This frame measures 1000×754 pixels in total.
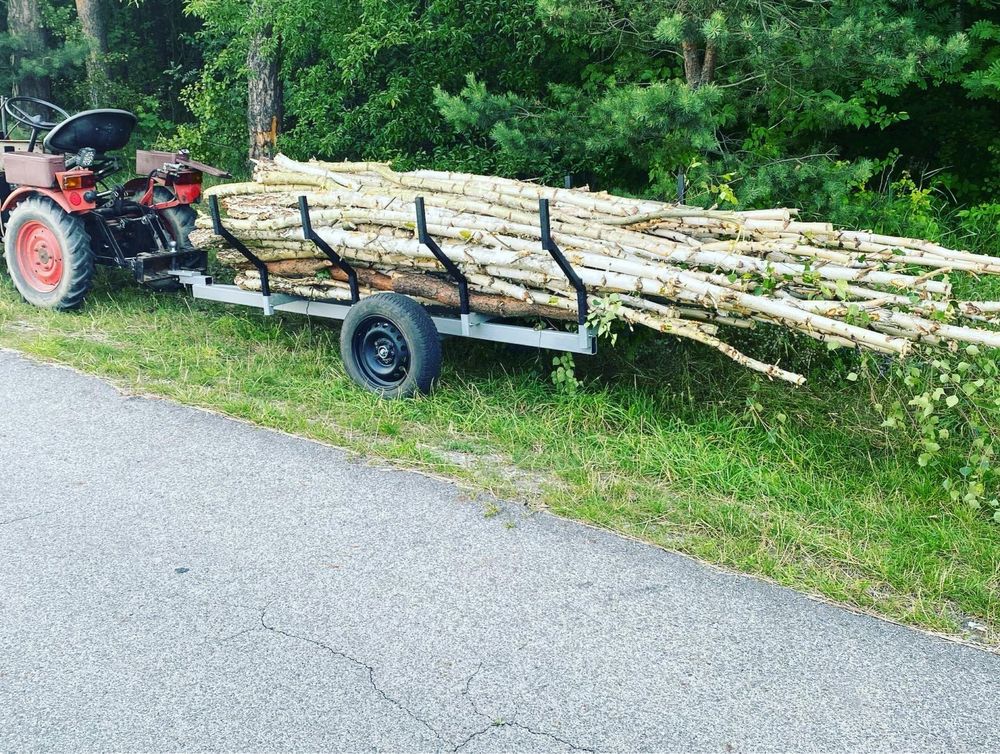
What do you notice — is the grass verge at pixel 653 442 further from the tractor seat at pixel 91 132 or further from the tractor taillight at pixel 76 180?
the tractor seat at pixel 91 132

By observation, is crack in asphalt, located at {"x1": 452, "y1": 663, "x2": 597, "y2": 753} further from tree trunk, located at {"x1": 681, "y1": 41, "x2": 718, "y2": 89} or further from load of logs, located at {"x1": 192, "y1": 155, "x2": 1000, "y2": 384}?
tree trunk, located at {"x1": 681, "y1": 41, "x2": 718, "y2": 89}

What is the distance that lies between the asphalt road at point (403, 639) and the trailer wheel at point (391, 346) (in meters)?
1.13

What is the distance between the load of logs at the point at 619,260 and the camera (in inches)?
196

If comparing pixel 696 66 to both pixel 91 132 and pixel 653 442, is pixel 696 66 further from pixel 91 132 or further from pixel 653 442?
pixel 91 132

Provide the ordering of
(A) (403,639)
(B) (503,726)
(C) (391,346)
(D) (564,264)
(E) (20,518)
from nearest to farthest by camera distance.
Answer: (B) (503,726)
(A) (403,639)
(E) (20,518)
(D) (564,264)
(C) (391,346)

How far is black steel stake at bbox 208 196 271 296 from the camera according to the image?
23.5 feet

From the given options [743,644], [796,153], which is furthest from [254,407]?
[796,153]

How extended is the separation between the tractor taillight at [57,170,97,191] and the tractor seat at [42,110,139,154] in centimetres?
45

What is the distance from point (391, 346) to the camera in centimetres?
650

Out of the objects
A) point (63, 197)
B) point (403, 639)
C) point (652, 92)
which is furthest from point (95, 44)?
point (403, 639)

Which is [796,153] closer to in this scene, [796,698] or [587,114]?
[587,114]

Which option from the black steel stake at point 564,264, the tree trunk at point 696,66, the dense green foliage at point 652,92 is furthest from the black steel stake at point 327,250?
the tree trunk at point 696,66

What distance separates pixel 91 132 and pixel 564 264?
17.1 feet

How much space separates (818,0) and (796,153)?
2.25 m
